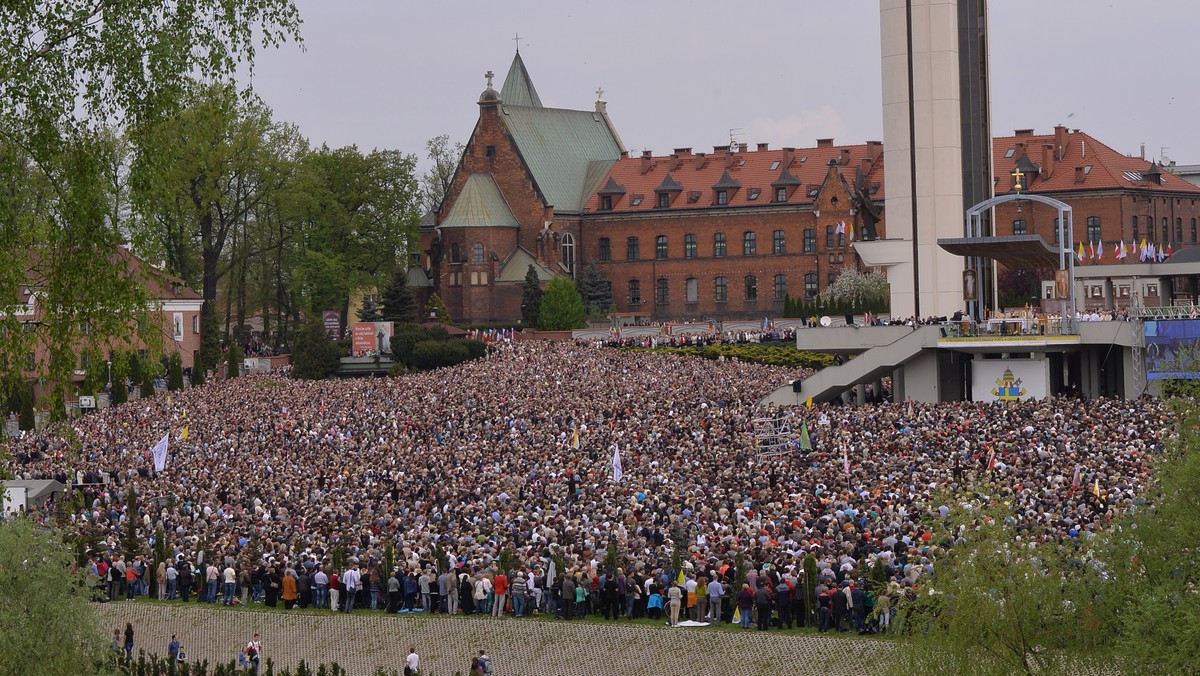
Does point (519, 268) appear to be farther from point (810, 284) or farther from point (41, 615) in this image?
point (41, 615)

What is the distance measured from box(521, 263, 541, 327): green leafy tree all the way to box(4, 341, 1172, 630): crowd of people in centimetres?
2918

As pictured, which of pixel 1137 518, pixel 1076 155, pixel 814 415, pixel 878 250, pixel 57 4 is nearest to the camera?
pixel 57 4

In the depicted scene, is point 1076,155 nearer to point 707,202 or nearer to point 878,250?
point 707,202

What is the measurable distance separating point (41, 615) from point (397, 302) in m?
62.0

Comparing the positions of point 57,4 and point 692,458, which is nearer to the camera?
point 57,4

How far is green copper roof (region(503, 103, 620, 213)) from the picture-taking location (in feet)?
334

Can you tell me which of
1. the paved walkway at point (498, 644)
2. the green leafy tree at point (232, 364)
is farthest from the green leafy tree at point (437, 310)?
the paved walkway at point (498, 644)

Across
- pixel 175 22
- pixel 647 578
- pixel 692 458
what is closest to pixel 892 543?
pixel 647 578

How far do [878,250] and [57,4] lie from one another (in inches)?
2218

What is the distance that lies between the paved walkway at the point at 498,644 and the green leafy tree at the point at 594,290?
63706 mm

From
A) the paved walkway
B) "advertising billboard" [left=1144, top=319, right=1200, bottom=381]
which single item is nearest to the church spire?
"advertising billboard" [left=1144, top=319, right=1200, bottom=381]

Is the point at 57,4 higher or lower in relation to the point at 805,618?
higher

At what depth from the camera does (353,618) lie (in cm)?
3259

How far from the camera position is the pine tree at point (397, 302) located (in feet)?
275
